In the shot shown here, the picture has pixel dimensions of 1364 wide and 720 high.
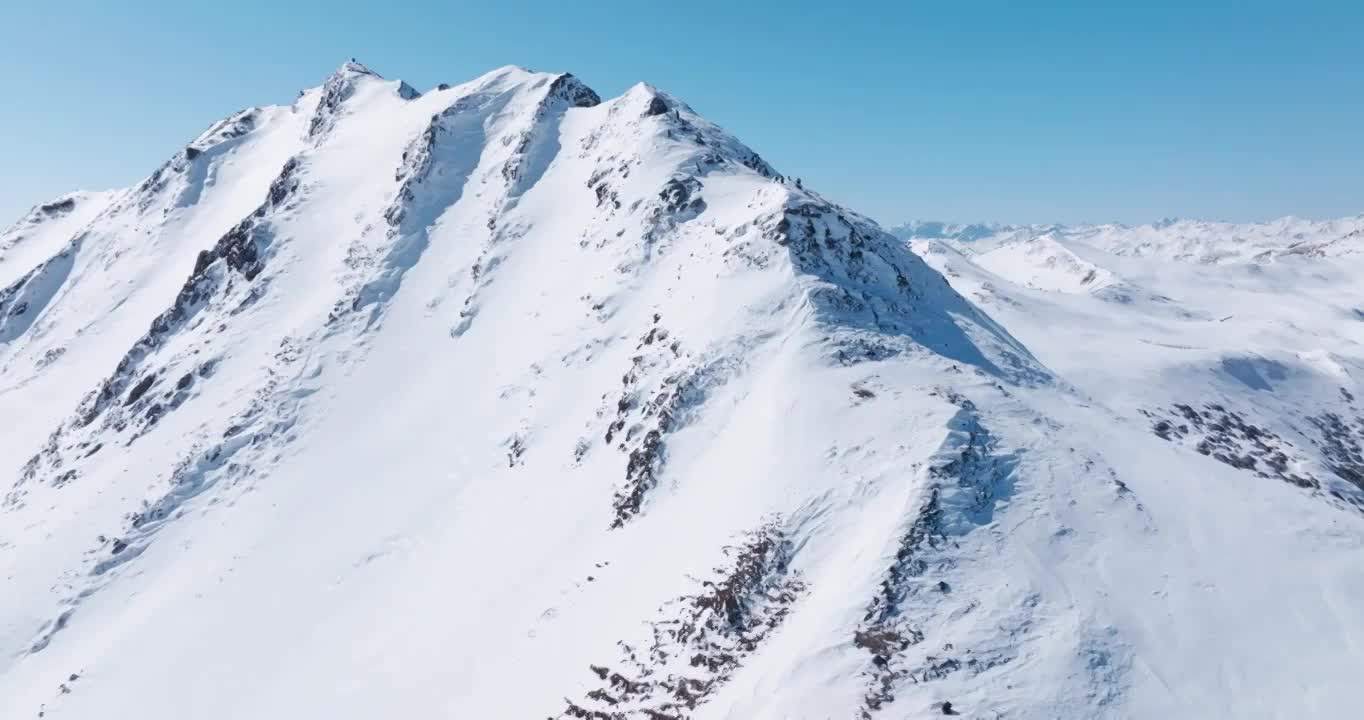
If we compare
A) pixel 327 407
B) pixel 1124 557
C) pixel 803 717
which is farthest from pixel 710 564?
pixel 327 407

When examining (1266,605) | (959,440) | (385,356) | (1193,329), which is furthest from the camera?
(1193,329)

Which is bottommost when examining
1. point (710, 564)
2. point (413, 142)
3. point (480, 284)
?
point (710, 564)

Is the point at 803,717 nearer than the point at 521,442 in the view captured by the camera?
Yes

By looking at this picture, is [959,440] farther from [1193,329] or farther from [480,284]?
[1193,329]

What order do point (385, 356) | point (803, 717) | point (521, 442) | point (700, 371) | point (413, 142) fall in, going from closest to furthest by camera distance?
point (803, 717), point (700, 371), point (521, 442), point (385, 356), point (413, 142)

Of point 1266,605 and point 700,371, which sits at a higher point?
point 700,371

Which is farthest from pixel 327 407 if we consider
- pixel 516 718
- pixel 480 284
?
pixel 516 718

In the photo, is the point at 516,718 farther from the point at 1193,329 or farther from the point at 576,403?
the point at 1193,329
